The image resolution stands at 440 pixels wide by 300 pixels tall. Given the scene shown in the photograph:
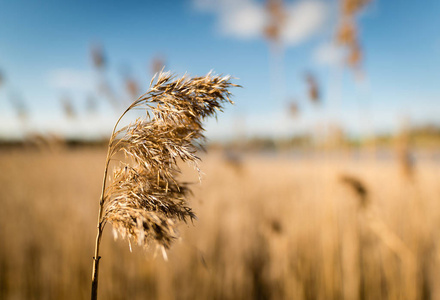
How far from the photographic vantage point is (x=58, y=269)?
248 centimetres

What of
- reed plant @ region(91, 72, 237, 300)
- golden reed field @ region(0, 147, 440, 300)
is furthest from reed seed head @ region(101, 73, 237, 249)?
golden reed field @ region(0, 147, 440, 300)

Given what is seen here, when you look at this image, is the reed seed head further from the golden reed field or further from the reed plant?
the golden reed field

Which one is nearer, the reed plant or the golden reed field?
the reed plant

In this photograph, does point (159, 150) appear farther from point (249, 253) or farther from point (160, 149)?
point (249, 253)

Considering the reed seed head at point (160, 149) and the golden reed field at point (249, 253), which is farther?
the golden reed field at point (249, 253)

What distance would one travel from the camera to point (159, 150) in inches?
16.9

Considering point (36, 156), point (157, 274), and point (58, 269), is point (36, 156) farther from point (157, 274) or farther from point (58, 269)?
point (157, 274)

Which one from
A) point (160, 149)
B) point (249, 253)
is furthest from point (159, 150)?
point (249, 253)

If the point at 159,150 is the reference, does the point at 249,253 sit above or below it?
below

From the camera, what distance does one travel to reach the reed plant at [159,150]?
1.30ft

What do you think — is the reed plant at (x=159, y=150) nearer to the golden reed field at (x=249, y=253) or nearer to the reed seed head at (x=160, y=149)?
the reed seed head at (x=160, y=149)

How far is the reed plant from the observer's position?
1.30ft

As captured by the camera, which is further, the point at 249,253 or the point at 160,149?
the point at 249,253

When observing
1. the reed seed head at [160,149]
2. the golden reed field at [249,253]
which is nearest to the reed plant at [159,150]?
the reed seed head at [160,149]
